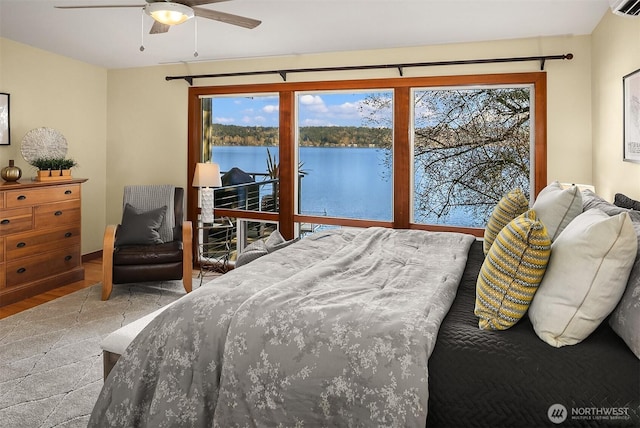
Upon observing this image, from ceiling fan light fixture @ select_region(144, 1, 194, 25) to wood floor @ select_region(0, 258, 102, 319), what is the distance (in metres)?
3.00

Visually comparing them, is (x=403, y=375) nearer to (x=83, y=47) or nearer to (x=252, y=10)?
(x=252, y=10)

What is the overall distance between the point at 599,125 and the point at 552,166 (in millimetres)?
558

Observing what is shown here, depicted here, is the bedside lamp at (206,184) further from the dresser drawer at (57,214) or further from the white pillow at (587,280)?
the white pillow at (587,280)

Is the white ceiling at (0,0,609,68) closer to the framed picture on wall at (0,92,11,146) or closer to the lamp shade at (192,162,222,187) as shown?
the framed picture on wall at (0,92,11,146)

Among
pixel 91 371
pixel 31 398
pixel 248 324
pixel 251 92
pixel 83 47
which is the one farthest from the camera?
pixel 251 92

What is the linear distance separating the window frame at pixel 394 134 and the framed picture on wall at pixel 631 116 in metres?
1.22

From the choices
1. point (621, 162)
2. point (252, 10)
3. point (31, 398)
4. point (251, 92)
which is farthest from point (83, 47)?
point (621, 162)

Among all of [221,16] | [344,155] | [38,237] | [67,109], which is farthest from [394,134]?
[67,109]

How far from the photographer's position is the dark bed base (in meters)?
1.41

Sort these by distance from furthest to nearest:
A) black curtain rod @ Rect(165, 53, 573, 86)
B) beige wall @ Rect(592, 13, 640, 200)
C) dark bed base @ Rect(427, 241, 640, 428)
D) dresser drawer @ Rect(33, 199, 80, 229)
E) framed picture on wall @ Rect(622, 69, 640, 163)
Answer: dresser drawer @ Rect(33, 199, 80, 229)
black curtain rod @ Rect(165, 53, 573, 86)
beige wall @ Rect(592, 13, 640, 200)
framed picture on wall @ Rect(622, 69, 640, 163)
dark bed base @ Rect(427, 241, 640, 428)

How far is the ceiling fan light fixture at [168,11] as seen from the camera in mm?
2559

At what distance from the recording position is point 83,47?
487cm

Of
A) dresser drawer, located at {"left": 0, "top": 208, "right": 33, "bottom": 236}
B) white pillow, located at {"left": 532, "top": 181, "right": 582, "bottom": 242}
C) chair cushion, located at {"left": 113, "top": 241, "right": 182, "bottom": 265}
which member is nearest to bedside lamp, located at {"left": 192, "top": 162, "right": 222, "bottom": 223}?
chair cushion, located at {"left": 113, "top": 241, "right": 182, "bottom": 265}

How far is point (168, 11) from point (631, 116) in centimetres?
288
